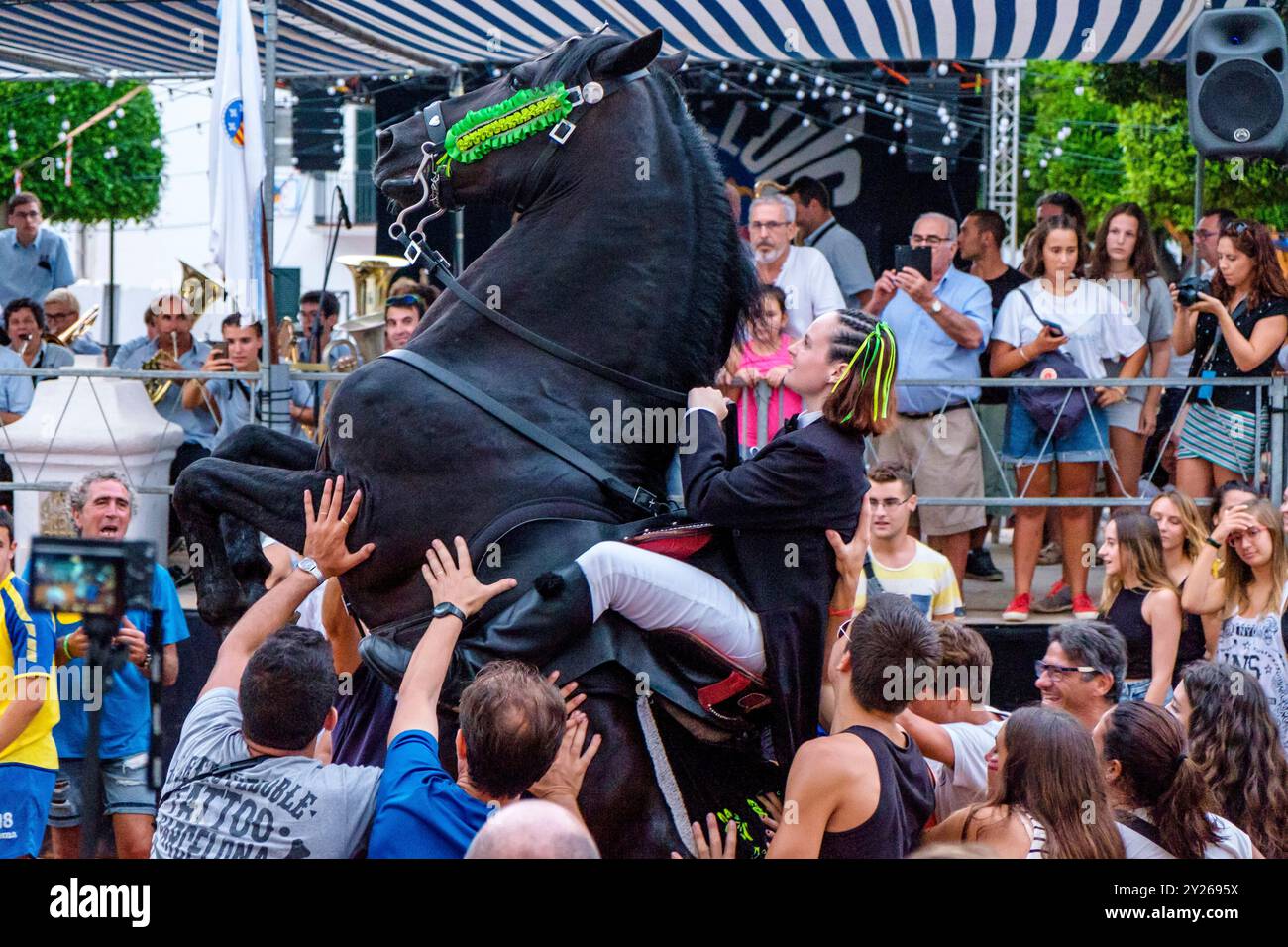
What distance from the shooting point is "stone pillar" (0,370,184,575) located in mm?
6777

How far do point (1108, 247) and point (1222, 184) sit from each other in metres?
7.55

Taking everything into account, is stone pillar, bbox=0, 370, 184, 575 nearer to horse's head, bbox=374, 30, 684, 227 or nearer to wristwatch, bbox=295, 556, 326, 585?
wristwatch, bbox=295, 556, 326, 585

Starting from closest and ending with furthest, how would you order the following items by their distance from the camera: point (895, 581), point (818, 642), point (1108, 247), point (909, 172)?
point (818, 642)
point (895, 581)
point (1108, 247)
point (909, 172)


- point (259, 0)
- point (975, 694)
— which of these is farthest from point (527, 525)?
point (259, 0)

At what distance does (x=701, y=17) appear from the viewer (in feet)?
23.1

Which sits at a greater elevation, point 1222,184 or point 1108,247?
point 1222,184

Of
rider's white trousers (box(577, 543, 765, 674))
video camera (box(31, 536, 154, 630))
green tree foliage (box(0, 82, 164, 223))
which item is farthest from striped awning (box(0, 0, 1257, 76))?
green tree foliage (box(0, 82, 164, 223))

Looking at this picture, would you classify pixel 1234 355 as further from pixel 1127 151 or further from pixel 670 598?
pixel 1127 151

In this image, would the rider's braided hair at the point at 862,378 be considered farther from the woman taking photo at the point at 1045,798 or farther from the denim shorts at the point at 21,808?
the denim shorts at the point at 21,808

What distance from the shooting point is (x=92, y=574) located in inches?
127

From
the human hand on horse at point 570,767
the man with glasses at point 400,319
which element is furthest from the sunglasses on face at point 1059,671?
the man with glasses at point 400,319

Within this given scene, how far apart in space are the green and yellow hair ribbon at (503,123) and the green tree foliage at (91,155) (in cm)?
1847

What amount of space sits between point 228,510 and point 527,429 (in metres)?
0.71
